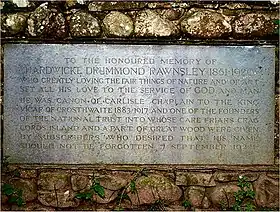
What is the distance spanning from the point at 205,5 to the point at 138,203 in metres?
1.87

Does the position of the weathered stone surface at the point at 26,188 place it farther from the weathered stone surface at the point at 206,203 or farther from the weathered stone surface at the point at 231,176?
the weathered stone surface at the point at 231,176

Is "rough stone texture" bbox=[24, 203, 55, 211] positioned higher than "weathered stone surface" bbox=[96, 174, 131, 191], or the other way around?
"weathered stone surface" bbox=[96, 174, 131, 191]

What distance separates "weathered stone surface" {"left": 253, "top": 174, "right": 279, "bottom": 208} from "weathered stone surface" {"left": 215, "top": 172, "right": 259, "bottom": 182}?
0.18 feet

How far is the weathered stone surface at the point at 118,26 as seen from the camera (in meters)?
4.67

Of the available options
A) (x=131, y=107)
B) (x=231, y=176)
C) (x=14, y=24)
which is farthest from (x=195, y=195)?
(x=14, y=24)

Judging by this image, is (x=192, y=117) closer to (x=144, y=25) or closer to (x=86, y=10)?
(x=144, y=25)

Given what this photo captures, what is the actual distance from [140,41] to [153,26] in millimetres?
176

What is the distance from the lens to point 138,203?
15.2 feet

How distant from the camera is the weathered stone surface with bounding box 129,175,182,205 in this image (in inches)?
182

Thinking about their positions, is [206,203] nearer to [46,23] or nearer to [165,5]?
[165,5]

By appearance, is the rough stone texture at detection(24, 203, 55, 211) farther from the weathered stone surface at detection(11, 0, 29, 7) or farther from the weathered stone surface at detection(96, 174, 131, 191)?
the weathered stone surface at detection(11, 0, 29, 7)

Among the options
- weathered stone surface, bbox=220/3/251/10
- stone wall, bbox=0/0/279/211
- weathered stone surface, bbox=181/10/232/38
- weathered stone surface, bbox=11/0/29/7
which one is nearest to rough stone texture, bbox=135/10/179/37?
stone wall, bbox=0/0/279/211

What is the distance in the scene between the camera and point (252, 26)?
4.71 m

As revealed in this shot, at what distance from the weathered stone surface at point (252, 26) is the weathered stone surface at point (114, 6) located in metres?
0.87
